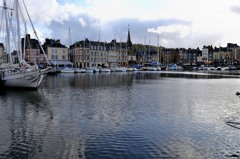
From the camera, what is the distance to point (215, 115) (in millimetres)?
25531

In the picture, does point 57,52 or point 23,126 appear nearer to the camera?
point 23,126

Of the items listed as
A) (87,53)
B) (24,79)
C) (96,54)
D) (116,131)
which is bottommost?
(116,131)

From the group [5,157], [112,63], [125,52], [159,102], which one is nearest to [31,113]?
[5,157]

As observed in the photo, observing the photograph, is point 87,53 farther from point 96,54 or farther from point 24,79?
point 24,79

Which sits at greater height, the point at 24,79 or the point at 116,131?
the point at 24,79

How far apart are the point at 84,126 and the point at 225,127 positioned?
10.1 meters

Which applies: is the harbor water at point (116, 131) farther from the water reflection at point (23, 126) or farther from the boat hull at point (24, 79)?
the boat hull at point (24, 79)

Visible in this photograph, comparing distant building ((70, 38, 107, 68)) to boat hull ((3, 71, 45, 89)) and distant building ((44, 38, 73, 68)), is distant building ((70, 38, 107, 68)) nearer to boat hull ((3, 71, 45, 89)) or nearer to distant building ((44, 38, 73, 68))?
distant building ((44, 38, 73, 68))

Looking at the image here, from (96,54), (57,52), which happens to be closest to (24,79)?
(57,52)

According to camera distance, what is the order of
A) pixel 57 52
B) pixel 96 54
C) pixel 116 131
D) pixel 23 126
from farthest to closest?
pixel 96 54, pixel 57 52, pixel 23 126, pixel 116 131

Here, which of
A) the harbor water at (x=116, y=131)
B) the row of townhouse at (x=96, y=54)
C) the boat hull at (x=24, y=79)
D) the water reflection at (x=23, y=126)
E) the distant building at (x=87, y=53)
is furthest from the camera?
the row of townhouse at (x=96, y=54)

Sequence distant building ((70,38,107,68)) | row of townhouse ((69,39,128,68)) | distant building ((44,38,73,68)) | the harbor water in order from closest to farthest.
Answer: the harbor water, distant building ((44,38,73,68)), distant building ((70,38,107,68)), row of townhouse ((69,39,128,68))

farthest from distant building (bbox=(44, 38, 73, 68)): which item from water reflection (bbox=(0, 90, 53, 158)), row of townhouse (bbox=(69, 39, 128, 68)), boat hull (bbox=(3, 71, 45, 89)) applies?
water reflection (bbox=(0, 90, 53, 158))

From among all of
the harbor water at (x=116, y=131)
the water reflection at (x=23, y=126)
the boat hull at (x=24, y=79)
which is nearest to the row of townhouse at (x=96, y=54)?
the boat hull at (x=24, y=79)
